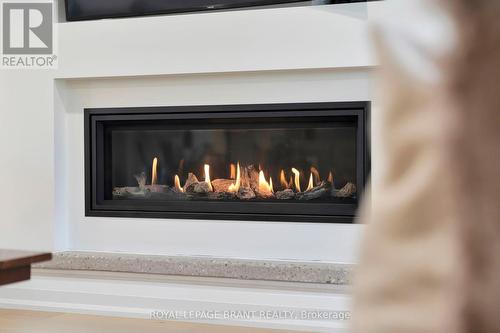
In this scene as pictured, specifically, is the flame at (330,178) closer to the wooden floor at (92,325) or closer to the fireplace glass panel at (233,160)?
the fireplace glass panel at (233,160)

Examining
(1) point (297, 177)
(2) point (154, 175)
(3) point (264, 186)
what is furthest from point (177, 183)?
(1) point (297, 177)

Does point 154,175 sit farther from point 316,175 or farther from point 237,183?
point 316,175

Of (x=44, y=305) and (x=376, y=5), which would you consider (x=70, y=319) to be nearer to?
(x=44, y=305)

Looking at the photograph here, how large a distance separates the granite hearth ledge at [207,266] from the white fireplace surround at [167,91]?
8cm

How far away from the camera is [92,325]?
9.04 ft

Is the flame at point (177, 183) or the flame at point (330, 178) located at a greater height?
the flame at point (330, 178)

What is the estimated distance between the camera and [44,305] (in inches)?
120

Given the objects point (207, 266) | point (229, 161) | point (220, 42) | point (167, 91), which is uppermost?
point (220, 42)

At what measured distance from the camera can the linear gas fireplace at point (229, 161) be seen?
9.09 feet

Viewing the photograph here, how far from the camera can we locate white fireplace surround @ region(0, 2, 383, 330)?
8.82 ft

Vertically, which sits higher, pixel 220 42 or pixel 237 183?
pixel 220 42

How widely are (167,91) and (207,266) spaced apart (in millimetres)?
788

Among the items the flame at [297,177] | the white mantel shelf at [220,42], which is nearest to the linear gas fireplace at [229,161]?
the flame at [297,177]

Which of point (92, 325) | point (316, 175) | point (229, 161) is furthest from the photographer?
point (229, 161)
